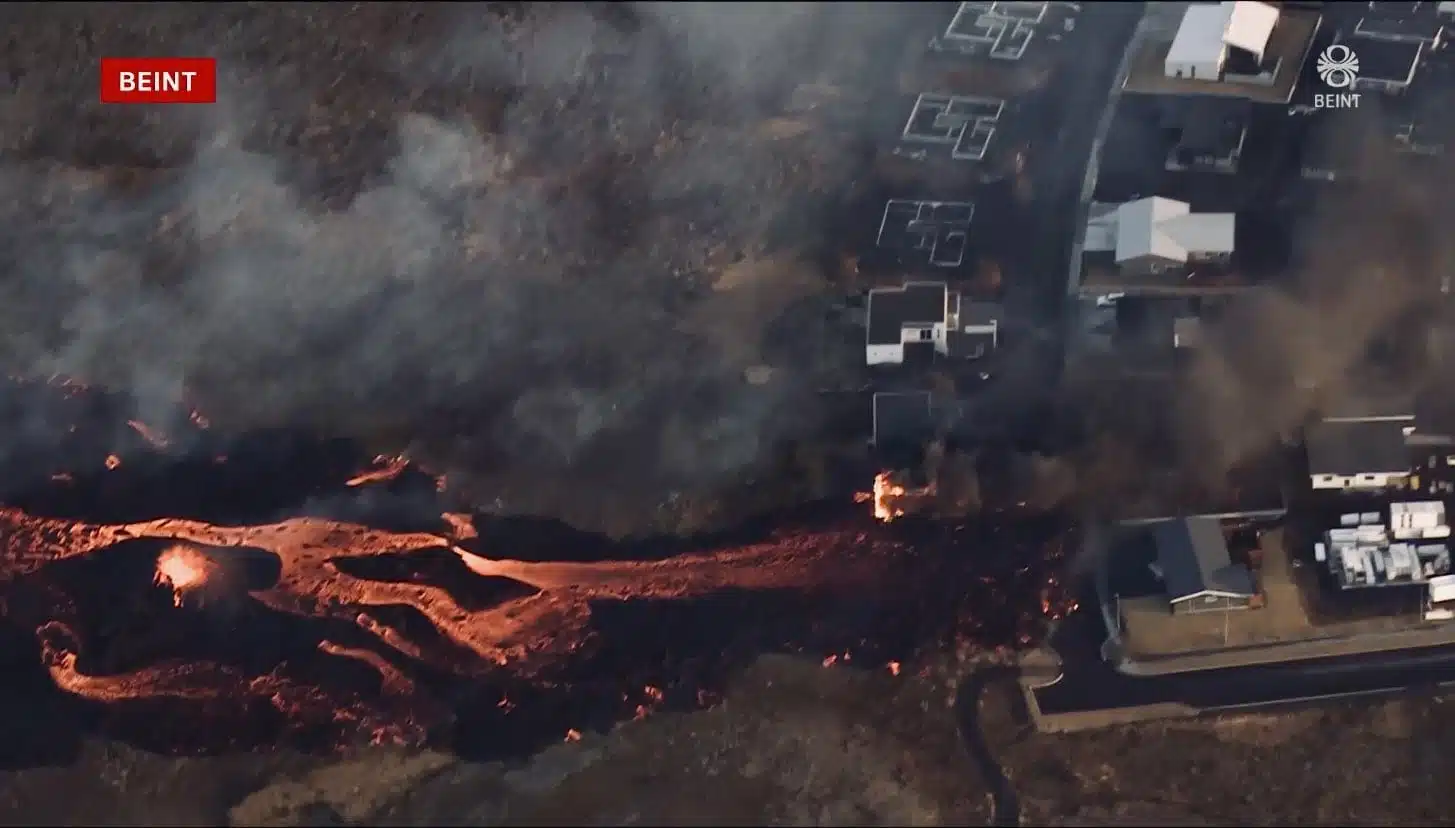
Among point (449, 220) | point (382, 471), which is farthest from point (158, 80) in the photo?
point (382, 471)

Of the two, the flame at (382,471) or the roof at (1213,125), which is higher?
the roof at (1213,125)

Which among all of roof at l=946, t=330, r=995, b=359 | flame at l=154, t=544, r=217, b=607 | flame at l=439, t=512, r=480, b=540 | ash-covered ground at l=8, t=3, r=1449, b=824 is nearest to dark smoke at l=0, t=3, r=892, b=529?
ash-covered ground at l=8, t=3, r=1449, b=824

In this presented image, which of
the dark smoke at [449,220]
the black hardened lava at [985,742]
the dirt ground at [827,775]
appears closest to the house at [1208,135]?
the dark smoke at [449,220]

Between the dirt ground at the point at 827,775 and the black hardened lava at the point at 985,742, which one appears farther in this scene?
the black hardened lava at the point at 985,742

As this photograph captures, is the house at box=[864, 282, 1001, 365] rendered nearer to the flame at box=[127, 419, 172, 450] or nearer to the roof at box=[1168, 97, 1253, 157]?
the roof at box=[1168, 97, 1253, 157]

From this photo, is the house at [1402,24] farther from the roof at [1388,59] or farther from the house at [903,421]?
the house at [903,421]
